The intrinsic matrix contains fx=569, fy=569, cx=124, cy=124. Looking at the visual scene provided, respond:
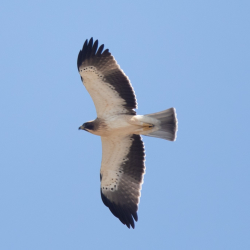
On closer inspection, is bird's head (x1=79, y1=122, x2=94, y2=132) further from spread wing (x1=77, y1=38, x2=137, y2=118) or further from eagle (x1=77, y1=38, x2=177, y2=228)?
spread wing (x1=77, y1=38, x2=137, y2=118)

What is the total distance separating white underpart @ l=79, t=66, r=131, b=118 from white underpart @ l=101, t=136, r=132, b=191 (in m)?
0.63

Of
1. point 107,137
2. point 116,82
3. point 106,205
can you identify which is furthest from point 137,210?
point 116,82

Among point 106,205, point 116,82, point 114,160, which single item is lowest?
point 106,205

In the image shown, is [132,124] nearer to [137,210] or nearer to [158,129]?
[158,129]

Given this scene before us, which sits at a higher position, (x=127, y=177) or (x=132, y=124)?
(x=132, y=124)

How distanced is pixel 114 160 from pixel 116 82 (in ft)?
6.00

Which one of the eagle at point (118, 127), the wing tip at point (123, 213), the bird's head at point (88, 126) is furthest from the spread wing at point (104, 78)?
the wing tip at point (123, 213)

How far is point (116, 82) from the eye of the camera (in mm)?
11852

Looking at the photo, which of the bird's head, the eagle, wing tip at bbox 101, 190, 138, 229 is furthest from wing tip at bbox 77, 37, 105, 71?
wing tip at bbox 101, 190, 138, 229

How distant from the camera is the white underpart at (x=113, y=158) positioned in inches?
491

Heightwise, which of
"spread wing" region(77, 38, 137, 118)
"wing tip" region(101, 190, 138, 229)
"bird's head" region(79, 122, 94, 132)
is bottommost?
"wing tip" region(101, 190, 138, 229)

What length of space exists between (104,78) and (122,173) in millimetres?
2195

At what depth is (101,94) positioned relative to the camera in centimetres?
1204

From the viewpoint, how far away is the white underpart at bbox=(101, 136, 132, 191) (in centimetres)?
1247
